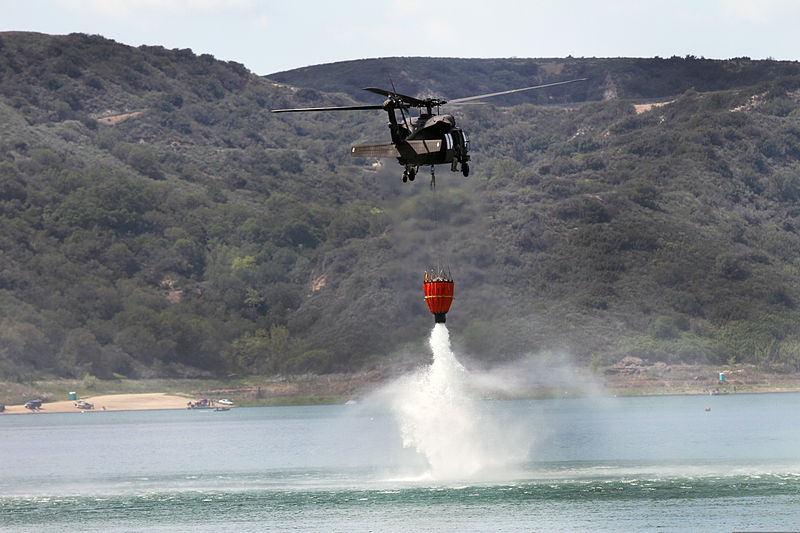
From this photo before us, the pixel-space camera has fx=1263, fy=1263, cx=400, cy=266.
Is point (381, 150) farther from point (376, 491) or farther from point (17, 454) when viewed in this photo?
point (17, 454)

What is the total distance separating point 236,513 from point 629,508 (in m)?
29.2

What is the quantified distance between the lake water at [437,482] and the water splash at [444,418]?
0.37ft

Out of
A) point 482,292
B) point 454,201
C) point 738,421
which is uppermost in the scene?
point 454,201

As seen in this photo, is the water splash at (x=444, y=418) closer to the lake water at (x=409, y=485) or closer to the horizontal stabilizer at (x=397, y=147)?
the lake water at (x=409, y=485)

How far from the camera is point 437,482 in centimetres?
10331

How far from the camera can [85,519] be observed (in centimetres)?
9412

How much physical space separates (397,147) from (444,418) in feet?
138

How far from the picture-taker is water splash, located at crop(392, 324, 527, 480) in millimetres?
100750

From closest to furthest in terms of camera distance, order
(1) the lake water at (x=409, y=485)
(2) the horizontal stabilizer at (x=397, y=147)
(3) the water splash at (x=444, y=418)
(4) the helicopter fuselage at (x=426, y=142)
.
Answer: (2) the horizontal stabilizer at (x=397, y=147)
(4) the helicopter fuselage at (x=426, y=142)
(1) the lake water at (x=409, y=485)
(3) the water splash at (x=444, y=418)

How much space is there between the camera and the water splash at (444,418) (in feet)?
331

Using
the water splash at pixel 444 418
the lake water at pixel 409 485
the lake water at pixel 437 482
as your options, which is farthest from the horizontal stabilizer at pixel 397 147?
the water splash at pixel 444 418

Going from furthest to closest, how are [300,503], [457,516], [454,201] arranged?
[454,201], [300,503], [457,516]

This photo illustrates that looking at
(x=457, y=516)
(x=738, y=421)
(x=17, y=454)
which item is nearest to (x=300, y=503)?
(x=457, y=516)

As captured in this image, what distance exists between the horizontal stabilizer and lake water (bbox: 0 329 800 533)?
3150 centimetres
